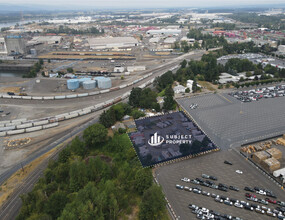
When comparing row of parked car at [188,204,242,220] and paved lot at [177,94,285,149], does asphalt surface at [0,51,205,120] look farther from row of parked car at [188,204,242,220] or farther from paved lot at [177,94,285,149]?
row of parked car at [188,204,242,220]

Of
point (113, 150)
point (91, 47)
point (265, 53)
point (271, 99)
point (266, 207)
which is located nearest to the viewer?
point (266, 207)

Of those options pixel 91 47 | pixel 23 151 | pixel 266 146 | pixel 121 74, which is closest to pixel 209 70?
pixel 121 74

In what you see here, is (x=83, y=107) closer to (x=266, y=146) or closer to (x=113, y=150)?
(x=113, y=150)

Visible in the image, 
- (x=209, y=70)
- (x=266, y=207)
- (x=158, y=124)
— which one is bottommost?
(x=266, y=207)

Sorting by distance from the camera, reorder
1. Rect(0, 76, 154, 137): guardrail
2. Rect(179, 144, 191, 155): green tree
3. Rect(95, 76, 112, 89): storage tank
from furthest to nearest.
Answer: Rect(95, 76, 112, 89): storage tank < Rect(0, 76, 154, 137): guardrail < Rect(179, 144, 191, 155): green tree

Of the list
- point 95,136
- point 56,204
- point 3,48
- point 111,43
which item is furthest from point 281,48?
point 3,48

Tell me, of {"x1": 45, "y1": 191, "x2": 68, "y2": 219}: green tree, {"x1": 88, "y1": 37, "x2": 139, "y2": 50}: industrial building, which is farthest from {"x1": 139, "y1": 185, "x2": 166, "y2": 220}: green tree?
{"x1": 88, "y1": 37, "x2": 139, "y2": 50}: industrial building
